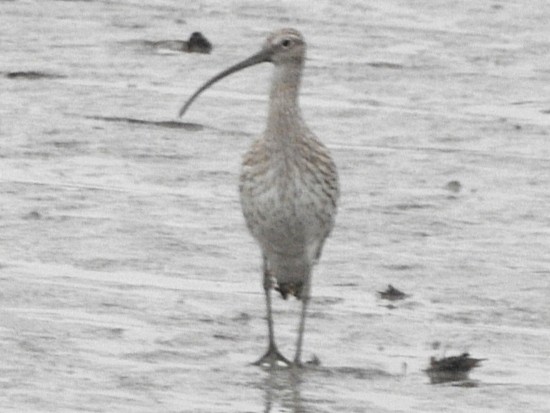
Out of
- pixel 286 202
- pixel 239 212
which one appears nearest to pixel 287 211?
pixel 286 202

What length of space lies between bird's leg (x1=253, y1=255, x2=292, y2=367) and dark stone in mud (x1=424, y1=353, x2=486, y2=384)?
746 millimetres

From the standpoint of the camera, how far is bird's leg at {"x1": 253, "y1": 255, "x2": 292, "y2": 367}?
36.8 ft

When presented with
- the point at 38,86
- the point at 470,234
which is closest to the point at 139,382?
the point at 470,234

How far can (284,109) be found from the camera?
39.4 feet

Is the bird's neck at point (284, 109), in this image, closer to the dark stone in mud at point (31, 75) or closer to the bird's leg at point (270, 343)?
the bird's leg at point (270, 343)

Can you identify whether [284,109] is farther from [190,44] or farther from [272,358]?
[190,44]

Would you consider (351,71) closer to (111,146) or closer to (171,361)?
(111,146)

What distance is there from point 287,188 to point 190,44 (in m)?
7.27

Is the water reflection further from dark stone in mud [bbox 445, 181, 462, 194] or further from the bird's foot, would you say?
Result: dark stone in mud [bbox 445, 181, 462, 194]

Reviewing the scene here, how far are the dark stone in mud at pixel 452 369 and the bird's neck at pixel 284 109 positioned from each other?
1.64m

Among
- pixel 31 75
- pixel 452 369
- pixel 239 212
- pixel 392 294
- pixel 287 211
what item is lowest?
pixel 31 75

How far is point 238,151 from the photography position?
1577cm

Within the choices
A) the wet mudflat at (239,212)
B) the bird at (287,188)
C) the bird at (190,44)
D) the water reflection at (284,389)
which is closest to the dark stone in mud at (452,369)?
the wet mudflat at (239,212)

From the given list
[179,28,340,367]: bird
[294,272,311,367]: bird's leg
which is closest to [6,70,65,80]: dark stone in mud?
[179,28,340,367]: bird
